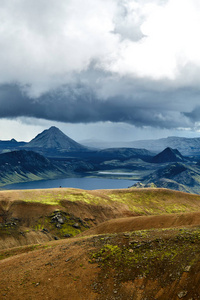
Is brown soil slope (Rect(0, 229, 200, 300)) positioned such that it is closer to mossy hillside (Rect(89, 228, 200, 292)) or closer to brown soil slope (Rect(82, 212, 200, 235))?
mossy hillside (Rect(89, 228, 200, 292))

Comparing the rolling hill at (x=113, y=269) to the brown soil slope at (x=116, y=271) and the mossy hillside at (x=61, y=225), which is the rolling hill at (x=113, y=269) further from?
the mossy hillside at (x=61, y=225)

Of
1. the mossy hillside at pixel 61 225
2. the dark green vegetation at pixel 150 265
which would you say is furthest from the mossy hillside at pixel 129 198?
the dark green vegetation at pixel 150 265

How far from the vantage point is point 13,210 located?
349 feet

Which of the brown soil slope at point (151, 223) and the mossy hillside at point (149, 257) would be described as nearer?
the mossy hillside at point (149, 257)

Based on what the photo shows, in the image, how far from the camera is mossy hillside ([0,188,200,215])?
11900 cm

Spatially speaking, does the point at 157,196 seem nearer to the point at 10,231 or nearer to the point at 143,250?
the point at 10,231

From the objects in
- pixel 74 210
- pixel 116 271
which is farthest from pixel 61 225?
pixel 116 271

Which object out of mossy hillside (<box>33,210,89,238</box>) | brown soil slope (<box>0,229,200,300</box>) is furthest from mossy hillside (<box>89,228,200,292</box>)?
mossy hillside (<box>33,210,89,238</box>)

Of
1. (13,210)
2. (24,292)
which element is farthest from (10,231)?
(24,292)

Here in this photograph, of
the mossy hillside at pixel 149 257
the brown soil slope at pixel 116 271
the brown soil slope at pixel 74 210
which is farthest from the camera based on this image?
the brown soil slope at pixel 74 210

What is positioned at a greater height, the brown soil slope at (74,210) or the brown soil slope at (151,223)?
the brown soil slope at (151,223)

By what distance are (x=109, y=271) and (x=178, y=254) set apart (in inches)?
339

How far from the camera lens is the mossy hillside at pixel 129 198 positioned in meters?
119

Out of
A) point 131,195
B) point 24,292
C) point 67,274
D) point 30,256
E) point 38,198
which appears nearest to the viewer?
point 24,292
